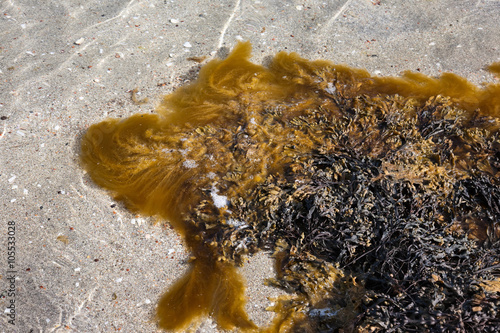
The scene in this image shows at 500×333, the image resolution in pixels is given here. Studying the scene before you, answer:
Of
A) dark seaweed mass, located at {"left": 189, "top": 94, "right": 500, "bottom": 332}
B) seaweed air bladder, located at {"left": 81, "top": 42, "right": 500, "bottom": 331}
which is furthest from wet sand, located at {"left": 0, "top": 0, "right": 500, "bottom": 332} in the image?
dark seaweed mass, located at {"left": 189, "top": 94, "right": 500, "bottom": 332}

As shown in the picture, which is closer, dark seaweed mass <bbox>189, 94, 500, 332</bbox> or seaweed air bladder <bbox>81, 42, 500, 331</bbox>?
dark seaweed mass <bbox>189, 94, 500, 332</bbox>

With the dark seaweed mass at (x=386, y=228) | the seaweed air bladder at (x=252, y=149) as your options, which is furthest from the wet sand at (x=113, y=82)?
the dark seaweed mass at (x=386, y=228)

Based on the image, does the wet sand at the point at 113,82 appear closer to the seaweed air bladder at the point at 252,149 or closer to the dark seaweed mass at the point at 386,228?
the seaweed air bladder at the point at 252,149

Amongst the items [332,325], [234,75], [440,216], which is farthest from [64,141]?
[440,216]

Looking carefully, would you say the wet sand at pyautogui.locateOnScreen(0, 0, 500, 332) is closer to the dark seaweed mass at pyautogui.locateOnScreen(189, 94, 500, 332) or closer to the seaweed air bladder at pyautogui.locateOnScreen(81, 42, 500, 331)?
the seaweed air bladder at pyautogui.locateOnScreen(81, 42, 500, 331)

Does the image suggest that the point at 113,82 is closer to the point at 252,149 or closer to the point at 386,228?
the point at 252,149

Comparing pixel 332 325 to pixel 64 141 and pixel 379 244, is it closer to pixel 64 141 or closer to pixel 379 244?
pixel 379 244
